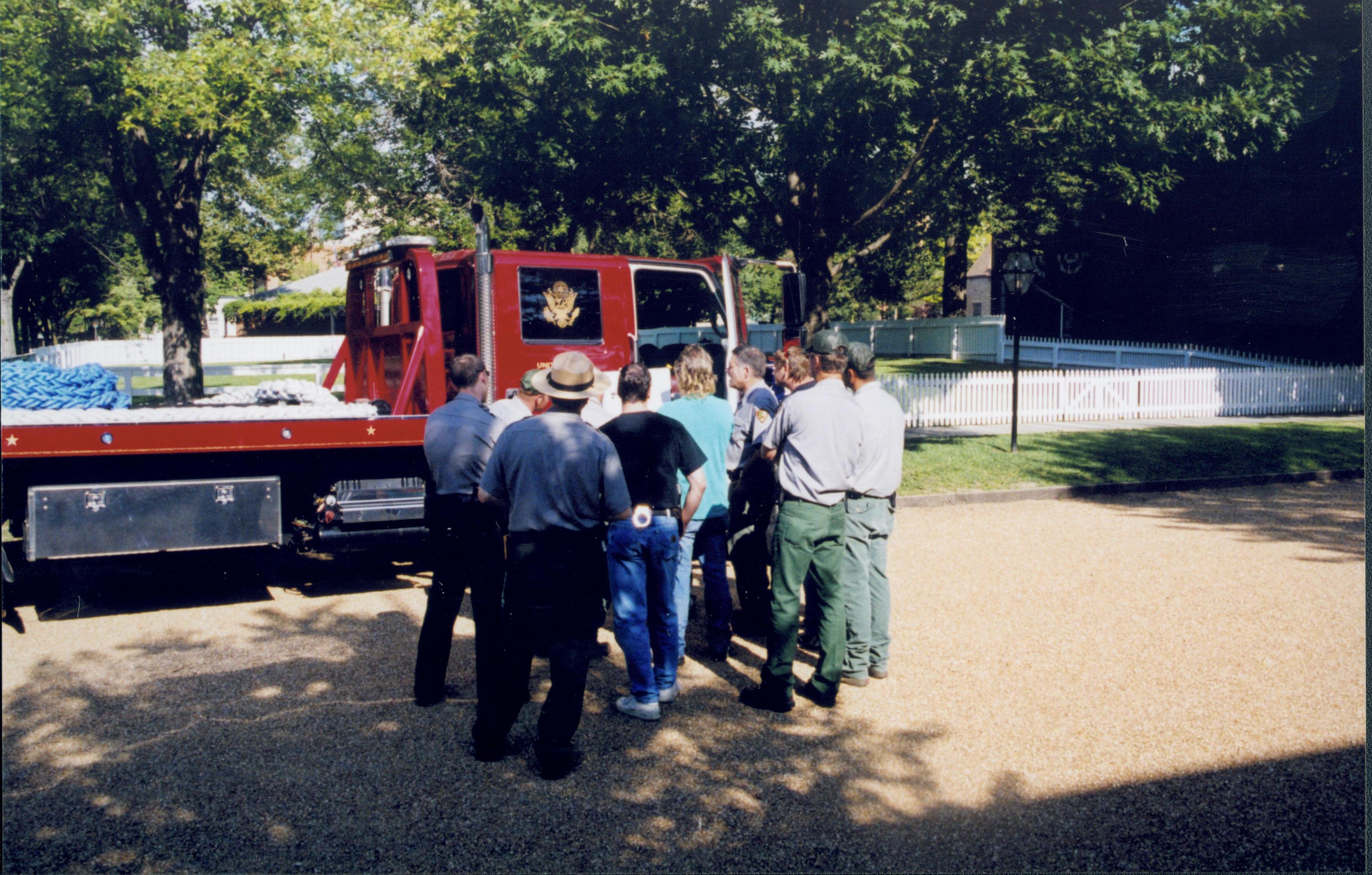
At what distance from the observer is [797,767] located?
4.55m

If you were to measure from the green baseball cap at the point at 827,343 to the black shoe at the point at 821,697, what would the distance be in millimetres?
1734

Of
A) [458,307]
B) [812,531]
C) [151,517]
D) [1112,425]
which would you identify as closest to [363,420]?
[151,517]

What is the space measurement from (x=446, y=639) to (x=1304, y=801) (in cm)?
387

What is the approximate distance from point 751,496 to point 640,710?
182 centimetres

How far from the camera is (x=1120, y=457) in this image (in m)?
14.6

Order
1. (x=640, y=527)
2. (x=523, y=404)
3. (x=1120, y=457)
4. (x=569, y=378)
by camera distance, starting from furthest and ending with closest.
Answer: (x=1120, y=457) → (x=523, y=404) → (x=640, y=527) → (x=569, y=378)

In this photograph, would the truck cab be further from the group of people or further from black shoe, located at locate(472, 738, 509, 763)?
black shoe, located at locate(472, 738, 509, 763)

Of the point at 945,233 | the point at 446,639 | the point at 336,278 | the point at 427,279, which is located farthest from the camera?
the point at 336,278

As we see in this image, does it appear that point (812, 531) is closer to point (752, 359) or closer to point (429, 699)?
point (752, 359)

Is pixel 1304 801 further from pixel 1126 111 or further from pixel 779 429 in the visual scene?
pixel 1126 111

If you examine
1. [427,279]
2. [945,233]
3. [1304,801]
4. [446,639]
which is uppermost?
[945,233]

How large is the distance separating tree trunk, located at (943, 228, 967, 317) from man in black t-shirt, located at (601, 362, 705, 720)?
1195 inches

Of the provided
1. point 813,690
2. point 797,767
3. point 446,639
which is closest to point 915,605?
point 813,690

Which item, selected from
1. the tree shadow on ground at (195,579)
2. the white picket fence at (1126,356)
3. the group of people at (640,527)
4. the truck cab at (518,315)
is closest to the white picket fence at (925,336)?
the white picket fence at (1126,356)
